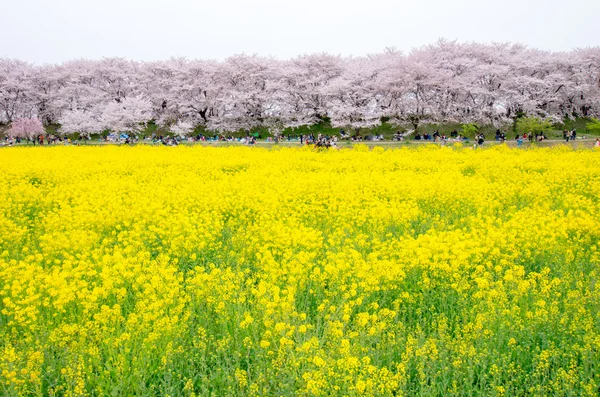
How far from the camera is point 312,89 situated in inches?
1997

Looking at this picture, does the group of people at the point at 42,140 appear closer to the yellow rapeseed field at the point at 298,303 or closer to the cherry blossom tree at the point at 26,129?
the cherry blossom tree at the point at 26,129

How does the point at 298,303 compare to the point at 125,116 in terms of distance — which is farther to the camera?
the point at 125,116

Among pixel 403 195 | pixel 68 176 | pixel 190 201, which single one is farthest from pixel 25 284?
pixel 68 176

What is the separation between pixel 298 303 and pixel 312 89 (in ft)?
153

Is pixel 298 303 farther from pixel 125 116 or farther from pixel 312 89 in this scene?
pixel 312 89

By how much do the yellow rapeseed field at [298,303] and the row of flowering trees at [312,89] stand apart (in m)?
35.7

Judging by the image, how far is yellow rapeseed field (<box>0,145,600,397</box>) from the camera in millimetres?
4172

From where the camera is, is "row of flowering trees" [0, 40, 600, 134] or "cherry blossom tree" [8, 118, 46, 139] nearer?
"row of flowering trees" [0, 40, 600, 134]

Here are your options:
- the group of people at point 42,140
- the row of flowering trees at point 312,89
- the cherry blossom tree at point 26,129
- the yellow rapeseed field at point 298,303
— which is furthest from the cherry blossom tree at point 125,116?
the yellow rapeseed field at point 298,303

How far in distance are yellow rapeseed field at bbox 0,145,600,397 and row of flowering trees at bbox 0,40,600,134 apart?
117 feet

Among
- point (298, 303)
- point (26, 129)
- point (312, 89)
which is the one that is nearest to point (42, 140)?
point (26, 129)

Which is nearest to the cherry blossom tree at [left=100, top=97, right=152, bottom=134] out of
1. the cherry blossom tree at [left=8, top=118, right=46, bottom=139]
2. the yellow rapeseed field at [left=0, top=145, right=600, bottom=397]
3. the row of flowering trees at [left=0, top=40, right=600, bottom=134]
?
the row of flowering trees at [left=0, top=40, right=600, bottom=134]

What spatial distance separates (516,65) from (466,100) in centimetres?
746

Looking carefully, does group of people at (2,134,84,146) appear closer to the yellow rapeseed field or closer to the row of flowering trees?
the row of flowering trees
